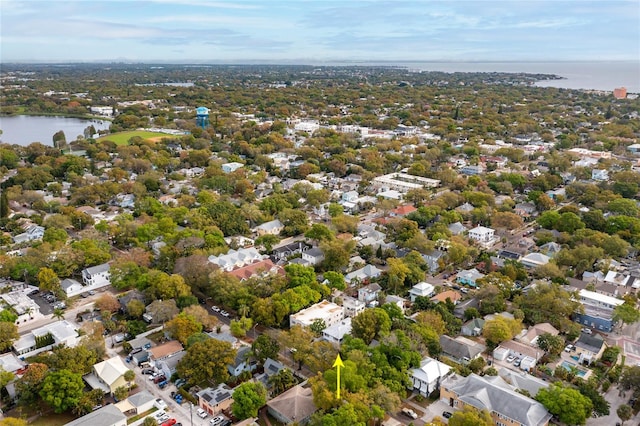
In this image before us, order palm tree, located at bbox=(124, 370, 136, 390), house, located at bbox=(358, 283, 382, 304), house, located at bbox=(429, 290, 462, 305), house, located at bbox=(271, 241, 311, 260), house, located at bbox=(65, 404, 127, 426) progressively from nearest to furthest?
house, located at bbox=(65, 404, 127, 426) → palm tree, located at bbox=(124, 370, 136, 390) → house, located at bbox=(429, 290, 462, 305) → house, located at bbox=(358, 283, 382, 304) → house, located at bbox=(271, 241, 311, 260)

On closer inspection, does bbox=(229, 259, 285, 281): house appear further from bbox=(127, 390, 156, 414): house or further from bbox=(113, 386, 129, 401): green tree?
bbox=(113, 386, 129, 401): green tree

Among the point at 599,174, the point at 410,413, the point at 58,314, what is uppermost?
the point at 599,174

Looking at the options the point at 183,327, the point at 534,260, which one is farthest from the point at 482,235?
the point at 183,327

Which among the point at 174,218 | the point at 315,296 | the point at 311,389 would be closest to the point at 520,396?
the point at 311,389

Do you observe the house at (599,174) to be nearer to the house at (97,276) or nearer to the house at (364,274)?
the house at (364,274)

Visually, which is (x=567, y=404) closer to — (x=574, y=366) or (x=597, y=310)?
(x=574, y=366)

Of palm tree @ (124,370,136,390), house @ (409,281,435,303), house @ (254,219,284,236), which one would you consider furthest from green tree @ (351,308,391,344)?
house @ (254,219,284,236)

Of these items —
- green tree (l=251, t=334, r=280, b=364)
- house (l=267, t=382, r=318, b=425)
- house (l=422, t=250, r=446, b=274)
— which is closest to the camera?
house (l=267, t=382, r=318, b=425)

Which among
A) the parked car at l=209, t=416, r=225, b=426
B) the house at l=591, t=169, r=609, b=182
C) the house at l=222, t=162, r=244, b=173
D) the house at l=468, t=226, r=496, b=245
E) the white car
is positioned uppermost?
the house at l=591, t=169, r=609, b=182
